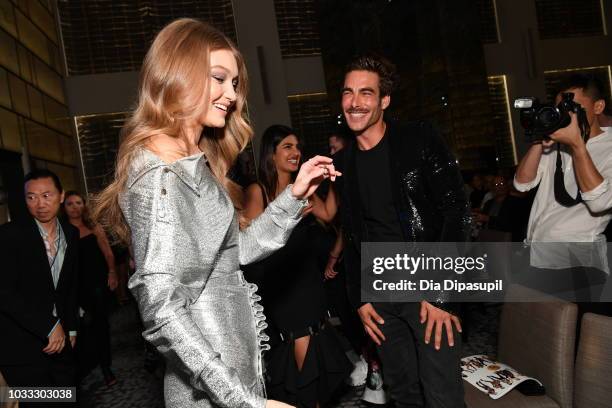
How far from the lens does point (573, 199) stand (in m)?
2.26

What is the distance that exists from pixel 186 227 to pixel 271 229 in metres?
0.38

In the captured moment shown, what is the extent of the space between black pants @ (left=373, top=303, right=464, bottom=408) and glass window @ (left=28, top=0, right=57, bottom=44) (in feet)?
25.4

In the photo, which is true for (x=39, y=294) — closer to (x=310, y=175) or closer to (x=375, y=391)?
(x=375, y=391)

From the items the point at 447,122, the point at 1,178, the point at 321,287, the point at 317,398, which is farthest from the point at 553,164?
the point at 447,122

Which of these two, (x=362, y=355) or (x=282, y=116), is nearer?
(x=362, y=355)

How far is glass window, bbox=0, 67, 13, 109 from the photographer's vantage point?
5.52 m

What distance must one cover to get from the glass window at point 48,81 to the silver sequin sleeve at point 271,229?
727cm

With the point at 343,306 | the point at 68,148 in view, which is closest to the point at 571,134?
the point at 343,306

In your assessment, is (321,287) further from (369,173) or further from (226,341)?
(226,341)

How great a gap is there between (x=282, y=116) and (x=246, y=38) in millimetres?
1582

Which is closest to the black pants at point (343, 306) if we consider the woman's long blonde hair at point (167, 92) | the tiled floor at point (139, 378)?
the tiled floor at point (139, 378)

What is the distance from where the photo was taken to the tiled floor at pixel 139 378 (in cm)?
341

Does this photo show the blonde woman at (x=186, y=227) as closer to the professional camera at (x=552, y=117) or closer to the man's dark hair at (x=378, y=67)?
the man's dark hair at (x=378, y=67)

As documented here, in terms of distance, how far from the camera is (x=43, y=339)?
8.79ft
